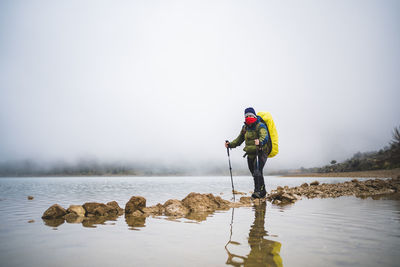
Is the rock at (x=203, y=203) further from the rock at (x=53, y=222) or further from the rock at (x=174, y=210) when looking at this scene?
the rock at (x=53, y=222)

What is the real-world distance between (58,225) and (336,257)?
17.0ft

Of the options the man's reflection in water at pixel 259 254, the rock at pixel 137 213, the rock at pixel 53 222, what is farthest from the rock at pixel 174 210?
the man's reflection in water at pixel 259 254

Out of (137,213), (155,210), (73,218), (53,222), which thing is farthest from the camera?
(155,210)

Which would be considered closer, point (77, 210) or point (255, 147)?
point (77, 210)

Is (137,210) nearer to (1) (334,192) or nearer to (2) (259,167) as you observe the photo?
(2) (259,167)

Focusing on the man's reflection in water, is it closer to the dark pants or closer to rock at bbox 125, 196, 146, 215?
rock at bbox 125, 196, 146, 215

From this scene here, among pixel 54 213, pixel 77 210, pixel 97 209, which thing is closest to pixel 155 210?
pixel 97 209

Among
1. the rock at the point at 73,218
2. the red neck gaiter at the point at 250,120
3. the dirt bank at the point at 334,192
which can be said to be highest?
the red neck gaiter at the point at 250,120

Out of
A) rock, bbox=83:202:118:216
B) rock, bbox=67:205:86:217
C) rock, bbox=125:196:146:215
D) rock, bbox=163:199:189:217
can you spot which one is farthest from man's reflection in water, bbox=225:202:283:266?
rock, bbox=67:205:86:217

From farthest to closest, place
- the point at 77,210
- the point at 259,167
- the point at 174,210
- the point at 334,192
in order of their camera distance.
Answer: the point at 334,192 < the point at 259,167 < the point at 174,210 < the point at 77,210

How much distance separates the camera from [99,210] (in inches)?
246

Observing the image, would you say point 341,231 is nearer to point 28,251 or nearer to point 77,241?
point 77,241

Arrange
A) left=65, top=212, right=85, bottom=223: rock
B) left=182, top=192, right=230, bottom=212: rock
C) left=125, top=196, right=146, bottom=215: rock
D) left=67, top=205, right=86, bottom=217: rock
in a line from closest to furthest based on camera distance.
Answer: left=65, top=212, right=85, bottom=223: rock < left=67, top=205, right=86, bottom=217: rock < left=125, top=196, right=146, bottom=215: rock < left=182, top=192, right=230, bottom=212: rock

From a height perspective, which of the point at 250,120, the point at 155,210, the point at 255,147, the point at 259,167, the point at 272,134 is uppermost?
the point at 250,120
